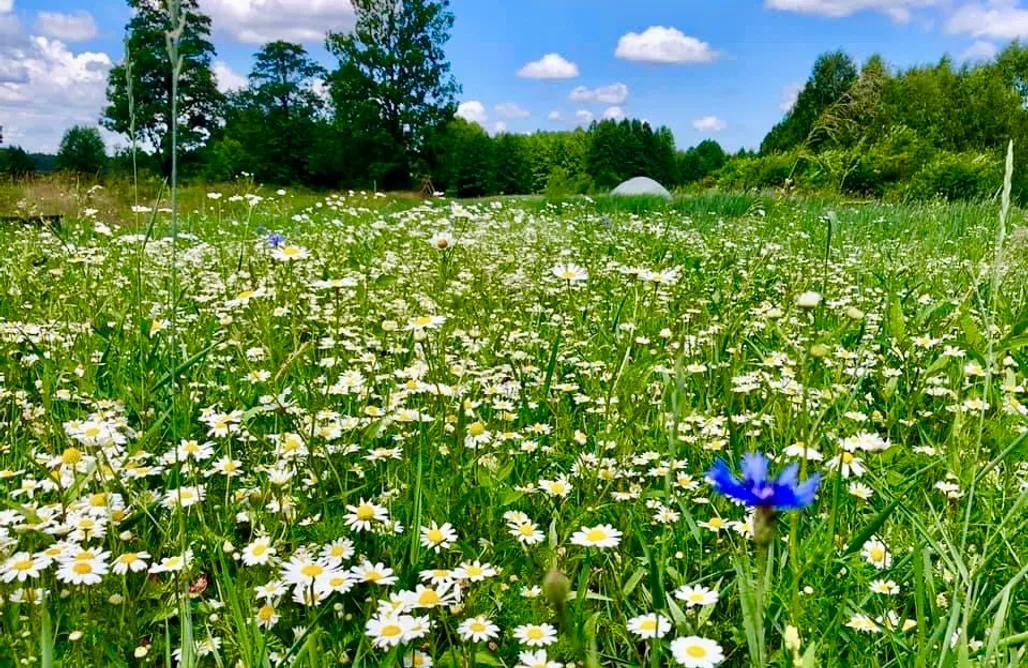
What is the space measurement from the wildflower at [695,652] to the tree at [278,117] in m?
40.3

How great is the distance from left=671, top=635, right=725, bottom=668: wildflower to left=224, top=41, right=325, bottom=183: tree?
40323mm

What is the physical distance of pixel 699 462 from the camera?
168 cm

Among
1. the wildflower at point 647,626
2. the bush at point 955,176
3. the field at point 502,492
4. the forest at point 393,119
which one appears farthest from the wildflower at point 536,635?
the forest at point 393,119

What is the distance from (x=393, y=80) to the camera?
39.1 m

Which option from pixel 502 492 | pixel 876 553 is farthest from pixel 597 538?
pixel 876 553

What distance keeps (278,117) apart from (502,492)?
A: 4857 centimetres

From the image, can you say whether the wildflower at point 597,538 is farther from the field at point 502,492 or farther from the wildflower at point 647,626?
the wildflower at point 647,626

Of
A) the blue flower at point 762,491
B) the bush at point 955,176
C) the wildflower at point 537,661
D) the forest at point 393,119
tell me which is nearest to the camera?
the blue flower at point 762,491

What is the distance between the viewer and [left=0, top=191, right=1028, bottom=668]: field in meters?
1.03

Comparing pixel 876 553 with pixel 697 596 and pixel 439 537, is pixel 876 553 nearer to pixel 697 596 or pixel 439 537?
pixel 697 596

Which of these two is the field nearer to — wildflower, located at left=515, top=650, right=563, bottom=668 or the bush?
wildflower, located at left=515, top=650, right=563, bottom=668

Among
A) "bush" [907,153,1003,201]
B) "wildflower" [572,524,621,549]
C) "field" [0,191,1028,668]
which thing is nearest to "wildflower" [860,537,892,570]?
"field" [0,191,1028,668]

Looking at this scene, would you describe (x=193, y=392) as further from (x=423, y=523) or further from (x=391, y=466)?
(x=423, y=523)

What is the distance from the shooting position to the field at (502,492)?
3.37 feet
